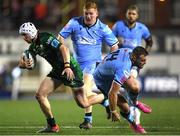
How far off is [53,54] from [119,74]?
126 cm

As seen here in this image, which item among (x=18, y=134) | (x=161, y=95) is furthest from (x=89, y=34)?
(x=161, y=95)

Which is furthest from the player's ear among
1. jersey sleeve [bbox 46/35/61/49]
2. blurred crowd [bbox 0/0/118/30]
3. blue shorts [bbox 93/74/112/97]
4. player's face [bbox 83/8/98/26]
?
blurred crowd [bbox 0/0/118/30]

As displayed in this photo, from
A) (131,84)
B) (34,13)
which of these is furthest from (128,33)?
(34,13)

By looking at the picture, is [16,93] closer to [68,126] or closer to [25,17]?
[25,17]

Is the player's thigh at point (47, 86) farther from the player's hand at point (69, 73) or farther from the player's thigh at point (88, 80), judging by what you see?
the player's thigh at point (88, 80)

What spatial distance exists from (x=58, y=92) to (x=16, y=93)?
1892 mm

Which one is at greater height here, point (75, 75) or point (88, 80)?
point (75, 75)

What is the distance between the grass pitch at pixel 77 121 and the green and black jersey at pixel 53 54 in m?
0.93

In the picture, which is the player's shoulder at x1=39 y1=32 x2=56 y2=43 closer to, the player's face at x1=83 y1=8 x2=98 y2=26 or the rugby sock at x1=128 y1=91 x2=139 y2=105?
the player's face at x1=83 y1=8 x2=98 y2=26

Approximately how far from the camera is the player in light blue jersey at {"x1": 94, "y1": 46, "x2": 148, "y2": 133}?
14.0 meters

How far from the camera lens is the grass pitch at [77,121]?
14.6m

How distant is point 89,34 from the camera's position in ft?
53.3

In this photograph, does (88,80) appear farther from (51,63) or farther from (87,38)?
(51,63)

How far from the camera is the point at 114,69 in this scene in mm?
14281
